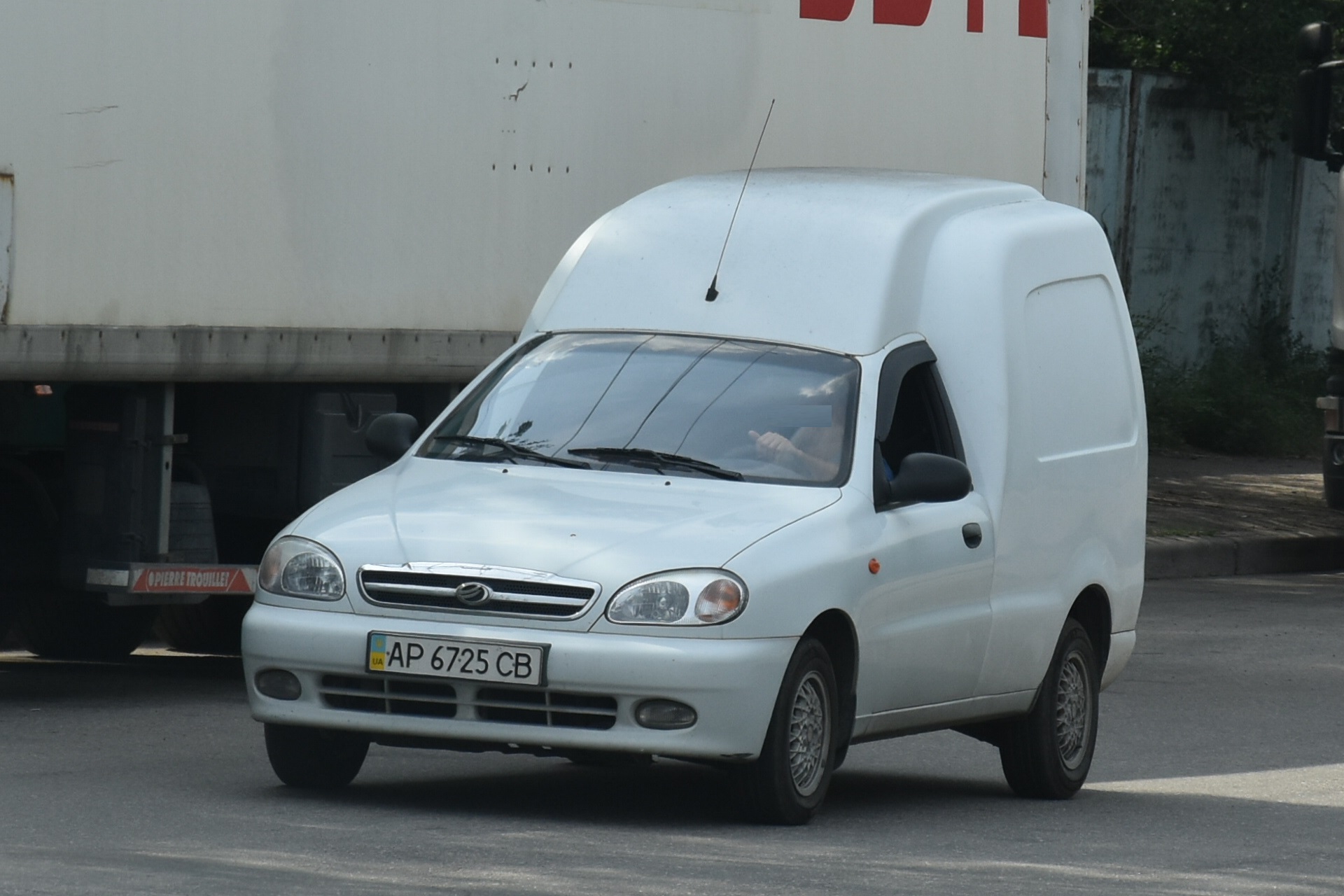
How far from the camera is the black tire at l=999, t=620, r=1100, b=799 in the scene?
863 centimetres

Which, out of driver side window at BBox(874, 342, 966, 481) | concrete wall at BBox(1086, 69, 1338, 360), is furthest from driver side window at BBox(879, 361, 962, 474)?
concrete wall at BBox(1086, 69, 1338, 360)

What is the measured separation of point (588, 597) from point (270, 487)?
3.88 metres

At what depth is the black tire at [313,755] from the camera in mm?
7520

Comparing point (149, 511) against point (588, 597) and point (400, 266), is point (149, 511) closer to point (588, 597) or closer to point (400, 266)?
point (400, 266)

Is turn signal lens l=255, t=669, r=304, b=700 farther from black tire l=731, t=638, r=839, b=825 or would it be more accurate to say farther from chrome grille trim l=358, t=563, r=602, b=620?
black tire l=731, t=638, r=839, b=825

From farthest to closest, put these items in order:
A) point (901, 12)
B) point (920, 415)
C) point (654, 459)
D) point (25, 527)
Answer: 1. point (901, 12)
2. point (25, 527)
3. point (920, 415)
4. point (654, 459)

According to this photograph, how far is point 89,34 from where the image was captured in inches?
360

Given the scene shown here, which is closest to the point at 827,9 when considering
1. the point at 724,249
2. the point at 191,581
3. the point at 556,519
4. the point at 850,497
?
the point at 724,249

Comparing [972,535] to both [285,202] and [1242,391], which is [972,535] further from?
[1242,391]

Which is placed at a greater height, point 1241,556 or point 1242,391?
point 1242,391

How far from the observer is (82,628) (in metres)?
11.8

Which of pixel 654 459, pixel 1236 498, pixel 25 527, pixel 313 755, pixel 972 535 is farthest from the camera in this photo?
pixel 1236 498

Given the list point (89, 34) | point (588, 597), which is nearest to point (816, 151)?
point (89, 34)

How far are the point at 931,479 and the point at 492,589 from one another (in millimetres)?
1445
